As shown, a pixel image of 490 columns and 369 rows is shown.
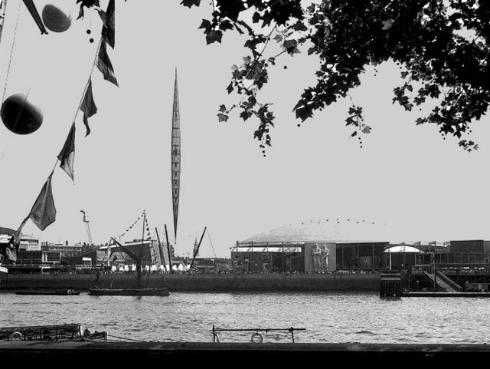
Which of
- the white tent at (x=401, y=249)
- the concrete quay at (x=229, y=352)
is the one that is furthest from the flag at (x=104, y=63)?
the white tent at (x=401, y=249)

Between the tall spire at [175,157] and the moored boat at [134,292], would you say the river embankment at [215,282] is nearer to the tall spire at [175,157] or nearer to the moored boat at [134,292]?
the tall spire at [175,157]

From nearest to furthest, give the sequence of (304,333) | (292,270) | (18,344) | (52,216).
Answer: (18,344) → (52,216) → (304,333) → (292,270)

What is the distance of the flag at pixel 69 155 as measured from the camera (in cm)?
952

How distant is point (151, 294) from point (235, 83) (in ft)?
435

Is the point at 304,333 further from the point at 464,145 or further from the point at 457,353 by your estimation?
the point at 457,353

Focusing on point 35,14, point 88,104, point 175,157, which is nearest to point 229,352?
point 88,104

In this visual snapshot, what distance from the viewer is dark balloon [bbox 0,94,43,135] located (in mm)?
9891

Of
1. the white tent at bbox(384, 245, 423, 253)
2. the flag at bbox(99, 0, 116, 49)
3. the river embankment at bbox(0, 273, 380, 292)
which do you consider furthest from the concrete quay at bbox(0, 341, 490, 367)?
the white tent at bbox(384, 245, 423, 253)

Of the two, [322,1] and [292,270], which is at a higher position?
[322,1]

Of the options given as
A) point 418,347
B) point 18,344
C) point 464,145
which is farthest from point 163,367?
point 464,145

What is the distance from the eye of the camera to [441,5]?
38.6 ft

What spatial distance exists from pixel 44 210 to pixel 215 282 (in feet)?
515

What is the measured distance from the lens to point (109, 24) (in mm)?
8430

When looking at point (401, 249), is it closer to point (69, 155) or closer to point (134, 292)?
point (134, 292)
